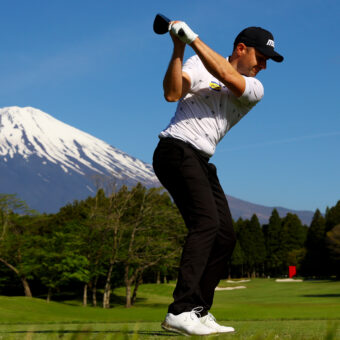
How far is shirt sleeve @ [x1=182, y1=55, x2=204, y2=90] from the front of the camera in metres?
4.62

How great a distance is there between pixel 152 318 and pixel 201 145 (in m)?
19.1

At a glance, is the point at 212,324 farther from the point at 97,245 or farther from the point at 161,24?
the point at 97,245

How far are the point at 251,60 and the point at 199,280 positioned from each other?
6.72ft

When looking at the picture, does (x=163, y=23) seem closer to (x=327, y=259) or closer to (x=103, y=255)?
(x=103, y=255)

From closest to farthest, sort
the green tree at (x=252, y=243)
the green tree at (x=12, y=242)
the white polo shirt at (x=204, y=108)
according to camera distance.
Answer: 1. the white polo shirt at (x=204, y=108)
2. the green tree at (x=12, y=242)
3. the green tree at (x=252, y=243)

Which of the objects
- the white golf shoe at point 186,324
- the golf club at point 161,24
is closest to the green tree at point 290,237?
the white golf shoe at point 186,324

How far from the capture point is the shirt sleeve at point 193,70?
4621 millimetres

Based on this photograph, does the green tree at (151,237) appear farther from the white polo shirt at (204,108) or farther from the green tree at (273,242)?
the green tree at (273,242)

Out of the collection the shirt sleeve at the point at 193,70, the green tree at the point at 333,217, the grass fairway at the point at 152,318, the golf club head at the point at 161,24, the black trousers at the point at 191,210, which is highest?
the green tree at the point at 333,217

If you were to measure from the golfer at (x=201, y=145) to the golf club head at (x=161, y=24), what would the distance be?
0.09m

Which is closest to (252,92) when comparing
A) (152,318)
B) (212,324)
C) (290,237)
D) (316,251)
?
(212,324)

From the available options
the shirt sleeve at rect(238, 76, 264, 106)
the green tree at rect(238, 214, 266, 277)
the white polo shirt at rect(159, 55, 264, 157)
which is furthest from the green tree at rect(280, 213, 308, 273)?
the white polo shirt at rect(159, 55, 264, 157)

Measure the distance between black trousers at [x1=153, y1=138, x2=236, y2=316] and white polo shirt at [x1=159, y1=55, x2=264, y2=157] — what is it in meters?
0.10

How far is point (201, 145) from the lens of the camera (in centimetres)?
465
